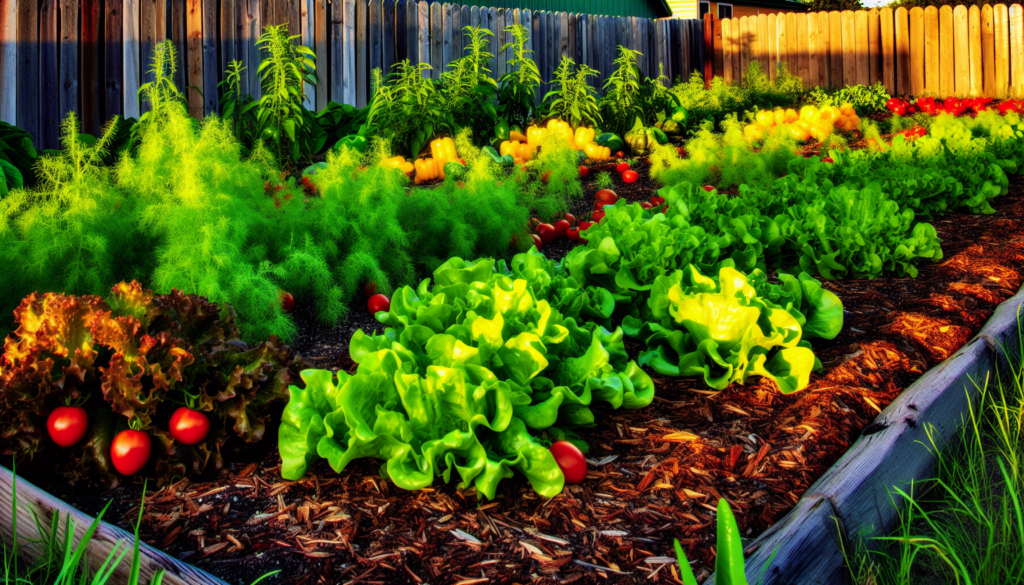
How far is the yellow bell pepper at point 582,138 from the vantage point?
6.67m

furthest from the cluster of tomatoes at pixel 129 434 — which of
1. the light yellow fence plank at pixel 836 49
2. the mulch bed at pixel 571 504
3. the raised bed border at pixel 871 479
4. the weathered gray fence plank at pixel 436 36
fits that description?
the light yellow fence plank at pixel 836 49

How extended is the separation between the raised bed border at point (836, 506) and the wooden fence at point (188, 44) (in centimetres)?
424

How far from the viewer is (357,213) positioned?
329 cm

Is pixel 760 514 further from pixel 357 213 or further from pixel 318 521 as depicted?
pixel 357 213

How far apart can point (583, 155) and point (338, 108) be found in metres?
2.24

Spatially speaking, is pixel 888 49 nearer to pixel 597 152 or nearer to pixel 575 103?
pixel 575 103

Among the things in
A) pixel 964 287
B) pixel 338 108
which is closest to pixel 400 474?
pixel 964 287

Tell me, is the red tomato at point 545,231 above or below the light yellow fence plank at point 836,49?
below

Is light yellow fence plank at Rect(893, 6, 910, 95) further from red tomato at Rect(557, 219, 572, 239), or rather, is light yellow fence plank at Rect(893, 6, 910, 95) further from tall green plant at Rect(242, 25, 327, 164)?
tall green plant at Rect(242, 25, 327, 164)

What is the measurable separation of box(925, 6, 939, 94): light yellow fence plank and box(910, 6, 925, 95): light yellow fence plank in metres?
0.06

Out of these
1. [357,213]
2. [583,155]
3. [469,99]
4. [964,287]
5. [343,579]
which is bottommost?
[343,579]

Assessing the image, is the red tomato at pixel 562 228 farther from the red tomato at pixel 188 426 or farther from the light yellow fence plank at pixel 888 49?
the light yellow fence plank at pixel 888 49

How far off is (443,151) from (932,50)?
9594mm

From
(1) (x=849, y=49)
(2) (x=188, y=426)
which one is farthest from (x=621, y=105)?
(1) (x=849, y=49)
